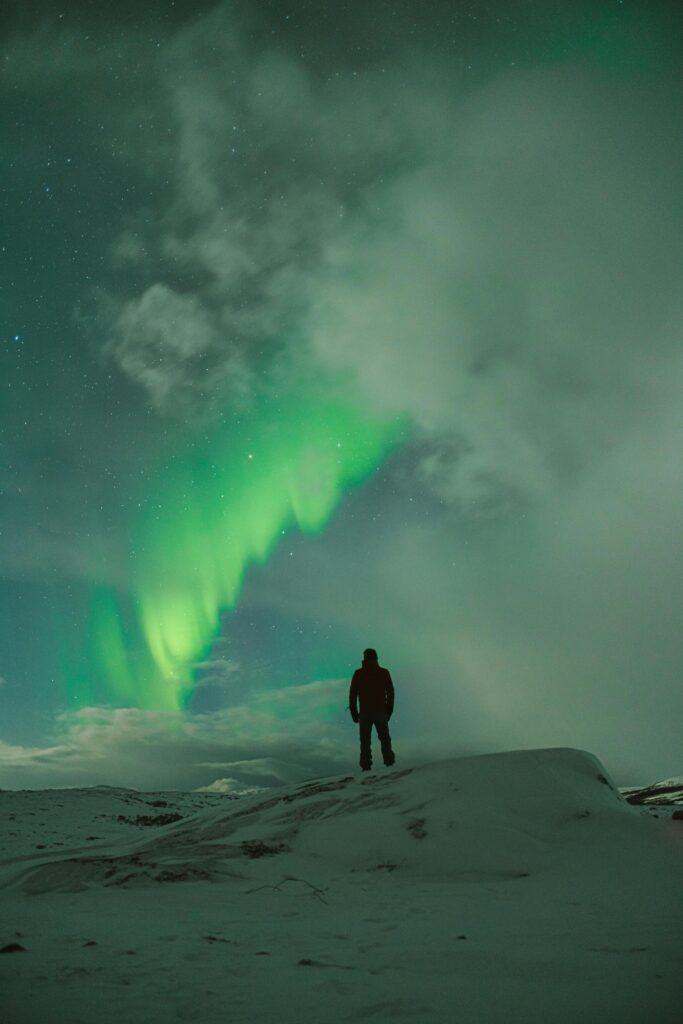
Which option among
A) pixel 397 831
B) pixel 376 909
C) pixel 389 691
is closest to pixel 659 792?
pixel 389 691

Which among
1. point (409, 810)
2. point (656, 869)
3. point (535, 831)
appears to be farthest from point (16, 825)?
point (656, 869)

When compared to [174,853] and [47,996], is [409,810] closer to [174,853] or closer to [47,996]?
[174,853]

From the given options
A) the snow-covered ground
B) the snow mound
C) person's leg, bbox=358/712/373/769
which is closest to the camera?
the snow-covered ground

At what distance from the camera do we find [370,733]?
11.1 m

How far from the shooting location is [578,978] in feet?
9.51

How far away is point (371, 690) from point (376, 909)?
618 centimetres

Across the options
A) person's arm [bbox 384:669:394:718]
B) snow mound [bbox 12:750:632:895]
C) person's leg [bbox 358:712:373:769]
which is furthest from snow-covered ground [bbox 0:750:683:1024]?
person's arm [bbox 384:669:394:718]

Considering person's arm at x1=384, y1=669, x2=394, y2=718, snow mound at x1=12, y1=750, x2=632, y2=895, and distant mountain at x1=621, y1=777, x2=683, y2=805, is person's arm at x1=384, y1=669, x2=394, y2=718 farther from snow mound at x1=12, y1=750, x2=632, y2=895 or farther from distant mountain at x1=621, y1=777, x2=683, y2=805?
distant mountain at x1=621, y1=777, x2=683, y2=805

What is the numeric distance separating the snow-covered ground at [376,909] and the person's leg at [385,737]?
1.64 metres

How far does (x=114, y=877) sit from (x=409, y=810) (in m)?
3.32

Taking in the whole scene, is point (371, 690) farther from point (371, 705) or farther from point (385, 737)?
point (385, 737)

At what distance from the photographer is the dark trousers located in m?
10.9

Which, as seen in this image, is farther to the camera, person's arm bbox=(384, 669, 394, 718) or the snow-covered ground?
person's arm bbox=(384, 669, 394, 718)

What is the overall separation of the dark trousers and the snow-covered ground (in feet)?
4.84
